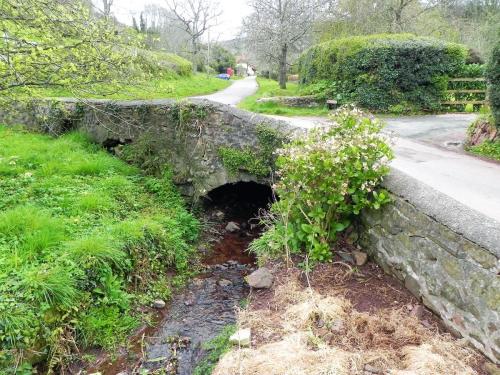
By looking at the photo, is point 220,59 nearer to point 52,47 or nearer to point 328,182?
point 52,47

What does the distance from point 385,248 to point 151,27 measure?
49398 millimetres

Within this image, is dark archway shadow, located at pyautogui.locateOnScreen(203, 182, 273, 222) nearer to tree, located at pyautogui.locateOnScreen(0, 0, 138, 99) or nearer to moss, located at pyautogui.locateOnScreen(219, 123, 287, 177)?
moss, located at pyautogui.locateOnScreen(219, 123, 287, 177)

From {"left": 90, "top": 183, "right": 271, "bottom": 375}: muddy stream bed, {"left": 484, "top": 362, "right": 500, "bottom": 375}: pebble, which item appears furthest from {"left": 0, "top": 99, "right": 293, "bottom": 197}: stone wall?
{"left": 484, "top": 362, "right": 500, "bottom": 375}: pebble

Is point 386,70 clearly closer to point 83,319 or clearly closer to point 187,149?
point 187,149

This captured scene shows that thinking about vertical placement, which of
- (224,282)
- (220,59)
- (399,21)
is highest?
(399,21)

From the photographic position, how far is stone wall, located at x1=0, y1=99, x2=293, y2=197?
7.95 metres

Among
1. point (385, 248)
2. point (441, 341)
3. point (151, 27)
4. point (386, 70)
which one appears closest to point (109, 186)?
point (385, 248)

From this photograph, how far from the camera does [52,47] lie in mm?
5320

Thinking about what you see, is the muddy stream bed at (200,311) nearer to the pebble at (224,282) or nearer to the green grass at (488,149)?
the pebble at (224,282)

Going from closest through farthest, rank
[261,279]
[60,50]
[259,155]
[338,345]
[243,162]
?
[338,345] < [261,279] < [60,50] < [259,155] < [243,162]

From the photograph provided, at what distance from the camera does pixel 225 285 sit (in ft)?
21.1

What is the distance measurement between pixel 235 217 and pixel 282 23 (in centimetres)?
1603

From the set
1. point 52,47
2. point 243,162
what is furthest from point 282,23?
point 52,47

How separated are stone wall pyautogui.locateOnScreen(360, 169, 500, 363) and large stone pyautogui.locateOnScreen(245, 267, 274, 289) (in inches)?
57.8
